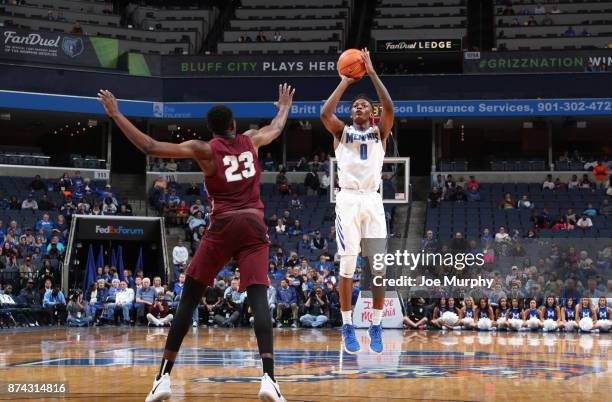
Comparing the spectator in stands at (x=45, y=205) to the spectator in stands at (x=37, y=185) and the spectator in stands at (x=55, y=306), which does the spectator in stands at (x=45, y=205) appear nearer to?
the spectator in stands at (x=37, y=185)

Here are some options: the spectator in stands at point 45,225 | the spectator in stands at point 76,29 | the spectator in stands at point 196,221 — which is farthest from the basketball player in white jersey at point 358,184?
the spectator in stands at point 76,29

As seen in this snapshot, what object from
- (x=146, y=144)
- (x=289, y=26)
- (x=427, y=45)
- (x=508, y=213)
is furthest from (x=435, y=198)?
(x=146, y=144)

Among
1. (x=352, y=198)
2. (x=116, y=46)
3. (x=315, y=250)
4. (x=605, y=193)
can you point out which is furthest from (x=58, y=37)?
(x=352, y=198)

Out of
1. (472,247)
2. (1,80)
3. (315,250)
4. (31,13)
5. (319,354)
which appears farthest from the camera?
(31,13)

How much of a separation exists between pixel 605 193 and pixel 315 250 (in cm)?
1012

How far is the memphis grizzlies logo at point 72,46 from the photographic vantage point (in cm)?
3306

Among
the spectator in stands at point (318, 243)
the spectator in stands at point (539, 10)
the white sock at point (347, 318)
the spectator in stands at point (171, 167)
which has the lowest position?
the white sock at point (347, 318)

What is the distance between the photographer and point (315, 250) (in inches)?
1028

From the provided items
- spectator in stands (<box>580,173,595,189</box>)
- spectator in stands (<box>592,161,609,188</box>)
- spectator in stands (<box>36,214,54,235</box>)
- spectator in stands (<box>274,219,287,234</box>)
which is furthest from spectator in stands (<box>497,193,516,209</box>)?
spectator in stands (<box>36,214,54,235</box>)

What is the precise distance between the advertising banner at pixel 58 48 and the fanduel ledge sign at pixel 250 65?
2122 mm

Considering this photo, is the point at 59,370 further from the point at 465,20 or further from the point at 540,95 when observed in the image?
the point at 465,20

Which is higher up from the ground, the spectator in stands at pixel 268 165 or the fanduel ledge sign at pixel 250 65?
the fanduel ledge sign at pixel 250 65

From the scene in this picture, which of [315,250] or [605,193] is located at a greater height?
[605,193]

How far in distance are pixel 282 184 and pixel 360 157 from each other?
22.5 meters
